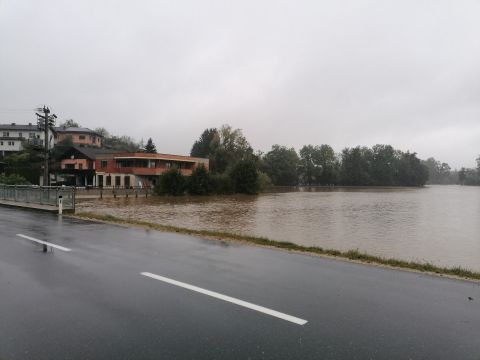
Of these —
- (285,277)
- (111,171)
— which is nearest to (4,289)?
(285,277)

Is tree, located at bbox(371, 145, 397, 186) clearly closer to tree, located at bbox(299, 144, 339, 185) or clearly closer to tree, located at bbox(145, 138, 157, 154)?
tree, located at bbox(299, 144, 339, 185)

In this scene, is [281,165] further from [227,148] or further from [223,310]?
[223,310]

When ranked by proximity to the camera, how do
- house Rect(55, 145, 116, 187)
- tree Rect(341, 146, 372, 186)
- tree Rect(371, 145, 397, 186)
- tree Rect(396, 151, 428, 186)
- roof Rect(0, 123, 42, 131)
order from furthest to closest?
tree Rect(396, 151, 428, 186) < tree Rect(371, 145, 397, 186) < tree Rect(341, 146, 372, 186) < roof Rect(0, 123, 42, 131) < house Rect(55, 145, 116, 187)

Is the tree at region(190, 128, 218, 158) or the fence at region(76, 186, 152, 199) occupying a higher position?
the tree at region(190, 128, 218, 158)

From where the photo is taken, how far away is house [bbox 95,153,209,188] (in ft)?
219

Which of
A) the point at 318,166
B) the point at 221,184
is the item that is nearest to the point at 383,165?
the point at 318,166

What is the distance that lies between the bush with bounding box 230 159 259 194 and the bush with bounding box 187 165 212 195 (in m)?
8.45

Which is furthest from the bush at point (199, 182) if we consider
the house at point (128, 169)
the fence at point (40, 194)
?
the fence at point (40, 194)

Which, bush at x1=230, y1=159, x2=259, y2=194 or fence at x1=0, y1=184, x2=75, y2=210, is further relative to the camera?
bush at x1=230, y1=159, x2=259, y2=194

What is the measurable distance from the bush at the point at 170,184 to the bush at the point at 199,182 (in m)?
2.39

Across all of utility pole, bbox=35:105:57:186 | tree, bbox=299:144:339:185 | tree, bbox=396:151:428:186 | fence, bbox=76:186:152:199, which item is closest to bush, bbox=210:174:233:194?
fence, bbox=76:186:152:199

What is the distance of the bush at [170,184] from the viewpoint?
2266 inches

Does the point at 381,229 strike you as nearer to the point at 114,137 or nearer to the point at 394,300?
the point at 394,300

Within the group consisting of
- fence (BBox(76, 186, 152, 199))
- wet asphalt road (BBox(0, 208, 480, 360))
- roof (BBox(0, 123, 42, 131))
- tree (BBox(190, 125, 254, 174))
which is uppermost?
roof (BBox(0, 123, 42, 131))
